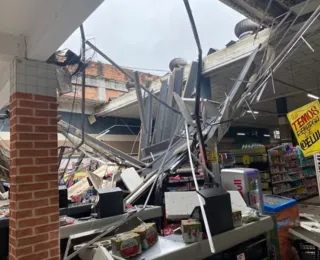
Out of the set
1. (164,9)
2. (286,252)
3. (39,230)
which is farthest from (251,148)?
(39,230)

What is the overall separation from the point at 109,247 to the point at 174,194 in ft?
3.15

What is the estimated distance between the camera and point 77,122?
10.1 metres

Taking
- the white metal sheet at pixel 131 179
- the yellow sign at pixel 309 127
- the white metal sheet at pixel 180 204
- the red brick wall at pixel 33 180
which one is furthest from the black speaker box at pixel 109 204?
the yellow sign at pixel 309 127

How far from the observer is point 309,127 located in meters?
3.83

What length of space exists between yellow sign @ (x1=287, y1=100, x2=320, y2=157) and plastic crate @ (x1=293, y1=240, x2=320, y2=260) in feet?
4.06

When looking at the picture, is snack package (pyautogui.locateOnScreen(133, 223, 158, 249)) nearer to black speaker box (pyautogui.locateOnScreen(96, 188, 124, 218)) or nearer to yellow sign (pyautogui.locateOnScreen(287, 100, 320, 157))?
black speaker box (pyautogui.locateOnScreen(96, 188, 124, 218))

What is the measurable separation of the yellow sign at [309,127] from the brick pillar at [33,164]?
11.2 feet

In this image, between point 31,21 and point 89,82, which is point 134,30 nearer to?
point 31,21

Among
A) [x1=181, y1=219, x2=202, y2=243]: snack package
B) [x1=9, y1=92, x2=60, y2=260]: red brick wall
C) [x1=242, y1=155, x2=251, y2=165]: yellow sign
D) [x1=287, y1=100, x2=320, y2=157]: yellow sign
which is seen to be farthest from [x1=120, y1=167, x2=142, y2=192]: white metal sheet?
[x1=242, y1=155, x2=251, y2=165]: yellow sign

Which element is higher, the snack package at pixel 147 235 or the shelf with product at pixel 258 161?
the shelf with product at pixel 258 161

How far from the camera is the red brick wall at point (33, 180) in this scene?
2.31 meters

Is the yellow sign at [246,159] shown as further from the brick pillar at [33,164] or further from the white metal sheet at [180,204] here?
the brick pillar at [33,164]

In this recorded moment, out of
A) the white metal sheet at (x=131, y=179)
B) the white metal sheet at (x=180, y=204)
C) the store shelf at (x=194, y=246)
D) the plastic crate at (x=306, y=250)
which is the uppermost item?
the white metal sheet at (x=131, y=179)

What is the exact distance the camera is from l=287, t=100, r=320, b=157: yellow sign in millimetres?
3713
